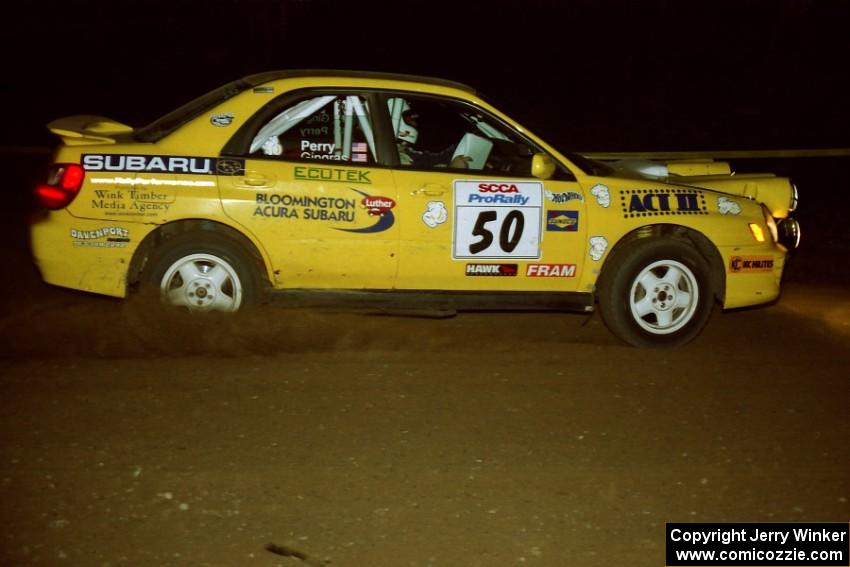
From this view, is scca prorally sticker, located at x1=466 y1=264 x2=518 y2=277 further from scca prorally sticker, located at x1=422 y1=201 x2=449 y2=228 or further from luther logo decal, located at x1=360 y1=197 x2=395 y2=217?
luther logo decal, located at x1=360 y1=197 x2=395 y2=217

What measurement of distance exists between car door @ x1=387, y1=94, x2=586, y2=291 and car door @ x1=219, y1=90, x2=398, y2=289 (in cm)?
17

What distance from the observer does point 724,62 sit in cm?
2538

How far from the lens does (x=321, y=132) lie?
700cm

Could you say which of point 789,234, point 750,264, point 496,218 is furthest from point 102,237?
point 789,234

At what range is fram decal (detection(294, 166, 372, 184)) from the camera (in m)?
6.85

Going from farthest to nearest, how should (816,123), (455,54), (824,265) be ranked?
1. (455,54)
2. (816,123)
3. (824,265)

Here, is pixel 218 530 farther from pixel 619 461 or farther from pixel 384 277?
pixel 384 277

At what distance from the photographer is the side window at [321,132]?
273 inches

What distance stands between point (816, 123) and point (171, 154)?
626 inches

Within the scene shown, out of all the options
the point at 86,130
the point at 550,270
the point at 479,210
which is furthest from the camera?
the point at 86,130

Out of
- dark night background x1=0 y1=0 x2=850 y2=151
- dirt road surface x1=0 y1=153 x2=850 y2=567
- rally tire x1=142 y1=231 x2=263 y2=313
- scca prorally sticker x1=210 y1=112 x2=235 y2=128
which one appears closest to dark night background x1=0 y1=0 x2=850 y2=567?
dirt road surface x1=0 y1=153 x2=850 y2=567

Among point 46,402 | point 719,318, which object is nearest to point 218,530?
point 46,402

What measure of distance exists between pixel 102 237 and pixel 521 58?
19067mm

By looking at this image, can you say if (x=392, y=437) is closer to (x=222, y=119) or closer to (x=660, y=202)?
(x=222, y=119)
